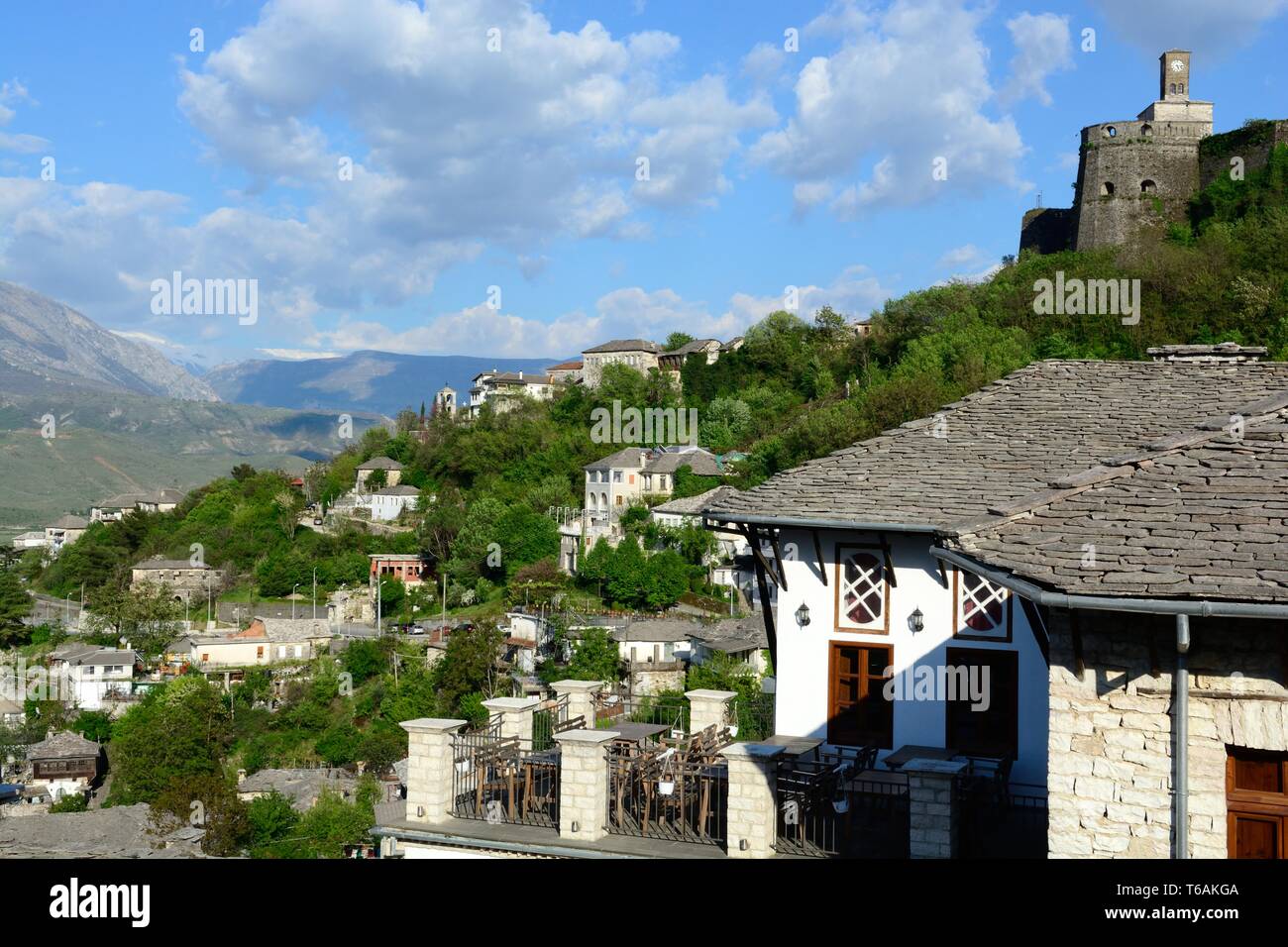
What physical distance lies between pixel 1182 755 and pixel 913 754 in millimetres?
6189

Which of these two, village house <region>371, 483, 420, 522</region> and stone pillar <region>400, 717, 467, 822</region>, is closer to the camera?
stone pillar <region>400, 717, 467, 822</region>

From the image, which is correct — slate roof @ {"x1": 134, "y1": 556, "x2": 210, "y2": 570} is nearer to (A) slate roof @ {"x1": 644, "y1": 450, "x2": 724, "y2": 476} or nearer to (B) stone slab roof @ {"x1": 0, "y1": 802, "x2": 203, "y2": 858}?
(A) slate roof @ {"x1": 644, "y1": 450, "x2": 724, "y2": 476}

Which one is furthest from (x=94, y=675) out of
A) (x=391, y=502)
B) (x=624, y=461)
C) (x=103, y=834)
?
(x=624, y=461)

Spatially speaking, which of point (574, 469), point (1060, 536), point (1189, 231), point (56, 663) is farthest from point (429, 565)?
point (1060, 536)

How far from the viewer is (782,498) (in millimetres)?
14453

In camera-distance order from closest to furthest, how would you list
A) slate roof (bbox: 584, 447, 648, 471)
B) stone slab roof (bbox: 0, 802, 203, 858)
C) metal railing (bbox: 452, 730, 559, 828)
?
metal railing (bbox: 452, 730, 559, 828)
stone slab roof (bbox: 0, 802, 203, 858)
slate roof (bbox: 584, 447, 648, 471)

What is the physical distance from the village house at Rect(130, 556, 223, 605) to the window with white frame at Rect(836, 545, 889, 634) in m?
85.8

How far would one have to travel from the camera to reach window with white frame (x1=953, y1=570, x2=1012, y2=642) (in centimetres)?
1320

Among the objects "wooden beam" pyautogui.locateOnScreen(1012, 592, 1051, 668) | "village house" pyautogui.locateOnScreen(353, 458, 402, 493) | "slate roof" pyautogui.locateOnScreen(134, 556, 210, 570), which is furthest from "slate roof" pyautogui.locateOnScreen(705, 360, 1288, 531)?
"village house" pyautogui.locateOnScreen(353, 458, 402, 493)

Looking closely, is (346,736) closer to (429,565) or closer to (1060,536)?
(429,565)

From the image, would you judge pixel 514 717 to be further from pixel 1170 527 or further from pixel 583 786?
pixel 1170 527

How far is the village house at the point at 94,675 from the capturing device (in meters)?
71.3

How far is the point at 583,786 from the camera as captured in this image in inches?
462

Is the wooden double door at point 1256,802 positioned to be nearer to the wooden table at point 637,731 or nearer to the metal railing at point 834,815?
the metal railing at point 834,815
